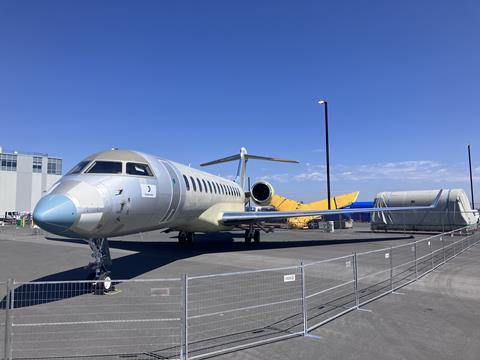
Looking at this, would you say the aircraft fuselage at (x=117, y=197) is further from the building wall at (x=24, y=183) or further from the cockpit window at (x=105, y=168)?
the building wall at (x=24, y=183)

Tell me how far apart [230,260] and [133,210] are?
6470 mm

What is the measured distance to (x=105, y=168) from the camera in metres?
9.36

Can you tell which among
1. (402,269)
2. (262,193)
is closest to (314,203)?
(262,193)

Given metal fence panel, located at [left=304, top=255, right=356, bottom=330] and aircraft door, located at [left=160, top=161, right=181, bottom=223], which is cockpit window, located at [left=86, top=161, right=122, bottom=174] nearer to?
aircraft door, located at [left=160, top=161, right=181, bottom=223]

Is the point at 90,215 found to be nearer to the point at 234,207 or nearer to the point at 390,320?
the point at 390,320

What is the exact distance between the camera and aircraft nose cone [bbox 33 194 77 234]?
283 inches

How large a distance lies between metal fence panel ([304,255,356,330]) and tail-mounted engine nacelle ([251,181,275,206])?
11553 mm

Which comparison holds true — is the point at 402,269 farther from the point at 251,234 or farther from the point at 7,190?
the point at 7,190

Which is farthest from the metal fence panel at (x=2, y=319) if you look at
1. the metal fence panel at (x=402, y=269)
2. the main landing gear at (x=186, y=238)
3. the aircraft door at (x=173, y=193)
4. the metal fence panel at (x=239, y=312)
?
the main landing gear at (x=186, y=238)

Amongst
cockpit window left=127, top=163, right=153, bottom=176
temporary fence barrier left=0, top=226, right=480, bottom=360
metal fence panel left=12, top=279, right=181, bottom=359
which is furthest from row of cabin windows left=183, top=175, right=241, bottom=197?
metal fence panel left=12, top=279, right=181, bottom=359

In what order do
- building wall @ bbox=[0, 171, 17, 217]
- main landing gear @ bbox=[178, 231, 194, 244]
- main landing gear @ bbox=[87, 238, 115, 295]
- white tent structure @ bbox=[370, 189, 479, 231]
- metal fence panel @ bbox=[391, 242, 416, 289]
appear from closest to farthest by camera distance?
main landing gear @ bbox=[87, 238, 115, 295]
metal fence panel @ bbox=[391, 242, 416, 289]
main landing gear @ bbox=[178, 231, 194, 244]
white tent structure @ bbox=[370, 189, 479, 231]
building wall @ bbox=[0, 171, 17, 217]

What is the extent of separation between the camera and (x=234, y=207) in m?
21.8

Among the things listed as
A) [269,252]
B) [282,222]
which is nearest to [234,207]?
[269,252]

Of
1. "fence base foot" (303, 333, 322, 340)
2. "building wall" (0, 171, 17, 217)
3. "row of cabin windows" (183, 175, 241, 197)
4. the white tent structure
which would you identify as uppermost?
"building wall" (0, 171, 17, 217)
